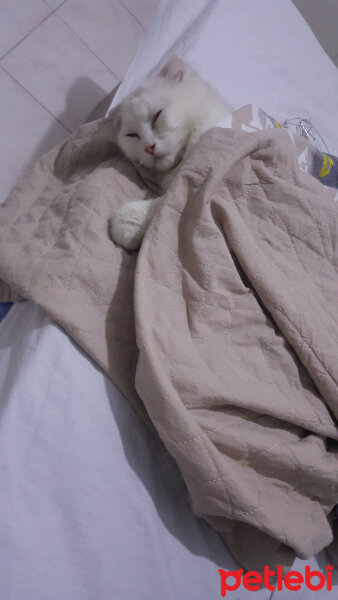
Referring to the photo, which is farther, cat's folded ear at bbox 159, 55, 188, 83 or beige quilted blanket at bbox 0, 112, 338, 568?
cat's folded ear at bbox 159, 55, 188, 83

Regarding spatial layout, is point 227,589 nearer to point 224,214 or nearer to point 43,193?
point 224,214

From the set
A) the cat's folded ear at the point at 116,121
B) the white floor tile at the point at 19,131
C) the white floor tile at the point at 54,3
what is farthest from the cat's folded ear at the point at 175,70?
the white floor tile at the point at 54,3

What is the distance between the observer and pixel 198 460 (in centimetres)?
50

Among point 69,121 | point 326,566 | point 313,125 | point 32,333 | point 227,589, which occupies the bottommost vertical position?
point 326,566

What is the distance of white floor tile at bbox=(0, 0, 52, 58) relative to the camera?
1.36 m

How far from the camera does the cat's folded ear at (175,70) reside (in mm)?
876

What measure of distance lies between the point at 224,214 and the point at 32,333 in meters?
0.37

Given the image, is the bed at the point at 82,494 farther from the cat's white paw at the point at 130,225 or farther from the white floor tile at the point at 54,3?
the white floor tile at the point at 54,3

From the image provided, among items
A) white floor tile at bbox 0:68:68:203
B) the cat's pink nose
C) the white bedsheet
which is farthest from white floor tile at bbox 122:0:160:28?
the cat's pink nose

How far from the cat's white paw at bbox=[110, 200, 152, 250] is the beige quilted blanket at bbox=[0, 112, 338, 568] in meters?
0.02

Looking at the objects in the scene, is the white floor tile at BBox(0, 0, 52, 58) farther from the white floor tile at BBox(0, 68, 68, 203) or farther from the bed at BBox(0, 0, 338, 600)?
the bed at BBox(0, 0, 338, 600)

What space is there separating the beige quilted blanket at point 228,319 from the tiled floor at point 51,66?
0.76 meters

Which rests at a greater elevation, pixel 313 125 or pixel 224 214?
pixel 224 214

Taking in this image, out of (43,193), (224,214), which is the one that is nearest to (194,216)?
(224,214)
